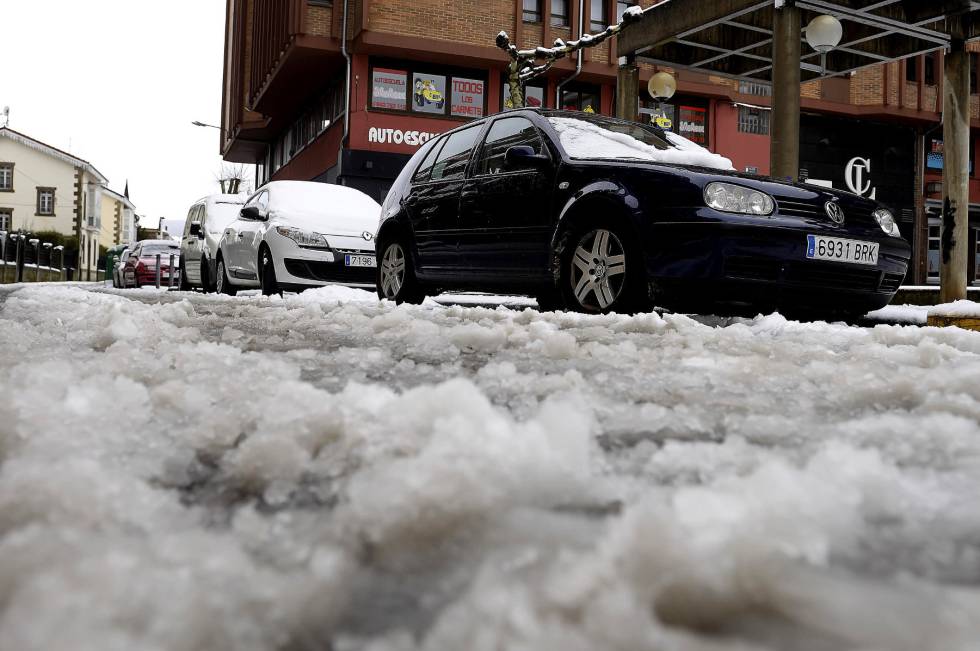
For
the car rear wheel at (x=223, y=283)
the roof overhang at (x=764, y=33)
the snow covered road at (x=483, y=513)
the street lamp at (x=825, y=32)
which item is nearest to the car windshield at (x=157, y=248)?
the car rear wheel at (x=223, y=283)

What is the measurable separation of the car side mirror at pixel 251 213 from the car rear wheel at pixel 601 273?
5111mm

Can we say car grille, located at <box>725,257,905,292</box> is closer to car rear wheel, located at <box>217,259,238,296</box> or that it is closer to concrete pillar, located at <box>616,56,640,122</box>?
concrete pillar, located at <box>616,56,640,122</box>

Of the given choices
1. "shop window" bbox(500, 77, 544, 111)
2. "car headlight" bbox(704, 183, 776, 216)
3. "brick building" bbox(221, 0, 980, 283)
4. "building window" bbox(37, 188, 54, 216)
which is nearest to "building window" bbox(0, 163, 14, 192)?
"building window" bbox(37, 188, 54, 216)

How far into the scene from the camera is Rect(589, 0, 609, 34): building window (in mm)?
22812

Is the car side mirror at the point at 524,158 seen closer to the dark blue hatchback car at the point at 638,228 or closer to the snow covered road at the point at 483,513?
the dark blue hatchback car at the point at 638,228

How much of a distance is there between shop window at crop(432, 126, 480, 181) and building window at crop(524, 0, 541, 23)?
53.9ft

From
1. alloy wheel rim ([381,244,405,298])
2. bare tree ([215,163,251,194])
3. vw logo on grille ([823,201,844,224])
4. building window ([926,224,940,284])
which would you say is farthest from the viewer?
bare tree ([215,163,251,194])

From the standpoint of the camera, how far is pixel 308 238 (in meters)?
8.80

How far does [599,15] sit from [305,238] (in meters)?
16.8

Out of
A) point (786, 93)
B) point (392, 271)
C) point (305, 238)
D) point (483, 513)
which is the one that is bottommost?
point (483, 513)

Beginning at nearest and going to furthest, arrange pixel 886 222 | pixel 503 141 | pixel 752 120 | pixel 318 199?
1. pixel 886 222
2. pixel 503 141
3. pixel 318 199
4. pixel 752 120

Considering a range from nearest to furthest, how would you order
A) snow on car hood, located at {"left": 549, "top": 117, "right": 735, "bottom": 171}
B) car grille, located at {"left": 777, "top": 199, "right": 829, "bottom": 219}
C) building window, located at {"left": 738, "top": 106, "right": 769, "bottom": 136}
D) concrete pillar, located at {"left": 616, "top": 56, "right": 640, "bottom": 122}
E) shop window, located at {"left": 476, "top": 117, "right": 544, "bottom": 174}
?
1. car grille, located at {"left": 777, "top": 199, "right": 829, "bottom": 219}
2. snow on car hood, located at {"left": 549, "top": 117, "right": 735, "bottom": 171}
3. shop window, located at {"left": 476, "top": 117, "right": 544, "bottom": 174}
4. concrete pillar, located at {"left": 616, "top": 56, "right": 640, "bottom": 122}
5. building window, located at {"left": 738, "top": 106, "right": 769, "bottom": 136}

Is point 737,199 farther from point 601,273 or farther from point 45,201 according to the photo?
point 45,201

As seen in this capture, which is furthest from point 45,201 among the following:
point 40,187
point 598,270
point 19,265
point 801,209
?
point 801,209
